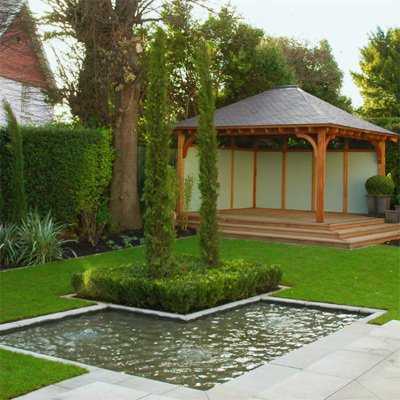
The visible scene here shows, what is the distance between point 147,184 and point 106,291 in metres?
1.68

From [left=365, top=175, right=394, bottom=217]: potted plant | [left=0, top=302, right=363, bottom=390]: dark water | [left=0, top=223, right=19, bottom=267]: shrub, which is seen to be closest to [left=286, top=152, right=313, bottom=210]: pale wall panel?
[left=365, top=175, right=394, bottom=217]: potted plant

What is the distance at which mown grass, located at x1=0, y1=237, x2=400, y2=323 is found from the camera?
7770mm

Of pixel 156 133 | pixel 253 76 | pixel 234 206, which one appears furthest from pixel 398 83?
pixel 156 133

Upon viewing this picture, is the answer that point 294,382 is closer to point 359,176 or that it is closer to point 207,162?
point 207,162

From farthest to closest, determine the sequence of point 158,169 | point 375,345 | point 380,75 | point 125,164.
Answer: point 380,75
point 125,164
point 158,169
point 375,345

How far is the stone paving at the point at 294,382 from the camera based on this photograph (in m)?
4.21

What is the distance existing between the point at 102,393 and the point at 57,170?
28.1 feet

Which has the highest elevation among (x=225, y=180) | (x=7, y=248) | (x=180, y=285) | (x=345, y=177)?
(x=345, y=177)

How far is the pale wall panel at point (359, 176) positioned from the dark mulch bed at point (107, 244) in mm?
7589

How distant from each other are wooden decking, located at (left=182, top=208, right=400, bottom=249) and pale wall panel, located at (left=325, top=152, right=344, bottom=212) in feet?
5.22

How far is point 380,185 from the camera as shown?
16453mm

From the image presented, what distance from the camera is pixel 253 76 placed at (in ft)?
66.8

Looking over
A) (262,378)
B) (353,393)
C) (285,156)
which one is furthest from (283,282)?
(285,156)

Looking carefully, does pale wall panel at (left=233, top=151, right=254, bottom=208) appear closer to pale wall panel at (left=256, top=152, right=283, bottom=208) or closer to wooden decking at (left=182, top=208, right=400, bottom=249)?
pale wall panel at (left=256, top=152, right=283, bottom=208)
